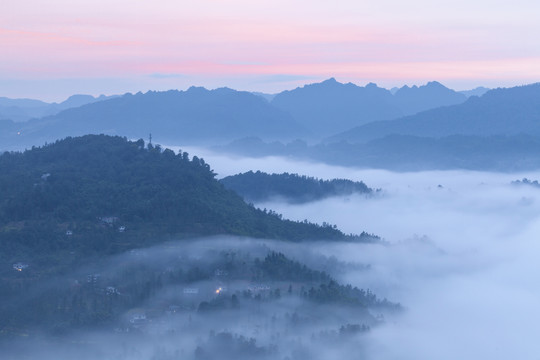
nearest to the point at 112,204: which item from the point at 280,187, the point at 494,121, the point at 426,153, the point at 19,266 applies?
the point at 19,266

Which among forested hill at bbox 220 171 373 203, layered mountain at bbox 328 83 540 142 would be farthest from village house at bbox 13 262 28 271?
layered mountain at bbox 328 83 540 142

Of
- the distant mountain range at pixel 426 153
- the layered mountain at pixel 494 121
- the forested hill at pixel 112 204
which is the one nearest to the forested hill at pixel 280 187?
the forested hill at pixel 112 204

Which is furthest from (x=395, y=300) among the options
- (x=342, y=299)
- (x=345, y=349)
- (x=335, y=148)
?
(x=335, y=148)

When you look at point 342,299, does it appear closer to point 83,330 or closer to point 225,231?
point 225,231

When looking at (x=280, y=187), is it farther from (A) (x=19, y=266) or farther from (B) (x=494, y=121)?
(B) (x=494, y=121)

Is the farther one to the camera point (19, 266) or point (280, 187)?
point (280, 187)

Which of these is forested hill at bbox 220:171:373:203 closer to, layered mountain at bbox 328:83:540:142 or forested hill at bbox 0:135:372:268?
forested hill at bbox 0:135:372:268

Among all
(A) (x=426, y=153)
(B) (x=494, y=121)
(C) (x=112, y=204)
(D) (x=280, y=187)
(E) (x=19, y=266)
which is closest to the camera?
(E) (x=19, y=266)
